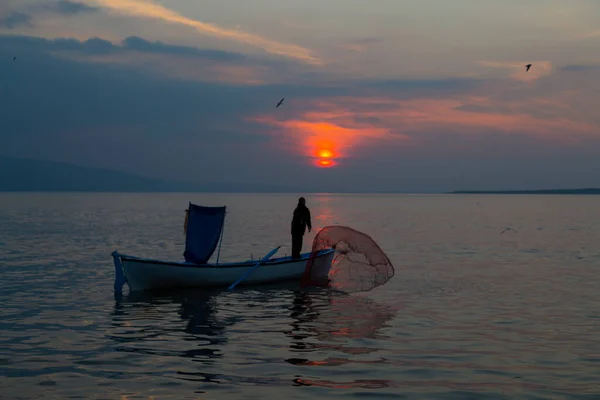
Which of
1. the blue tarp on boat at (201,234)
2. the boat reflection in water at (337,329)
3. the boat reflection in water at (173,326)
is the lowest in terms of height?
the boat reflection in water at (173,326)

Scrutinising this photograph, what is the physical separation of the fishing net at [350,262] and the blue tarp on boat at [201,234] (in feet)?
12.9

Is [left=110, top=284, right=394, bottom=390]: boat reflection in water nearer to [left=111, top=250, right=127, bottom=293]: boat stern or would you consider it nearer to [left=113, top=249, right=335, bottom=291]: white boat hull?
[left=111, top=250, right=127, bottom=293]: boat stern

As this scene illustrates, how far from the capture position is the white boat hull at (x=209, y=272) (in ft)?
80.3

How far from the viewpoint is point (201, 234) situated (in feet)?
84.9

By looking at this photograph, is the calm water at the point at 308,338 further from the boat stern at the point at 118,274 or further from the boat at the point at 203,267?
the boat at the point at 203,267

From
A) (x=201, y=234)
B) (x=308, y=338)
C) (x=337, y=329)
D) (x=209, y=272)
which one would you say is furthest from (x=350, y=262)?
(x=308, y=338)

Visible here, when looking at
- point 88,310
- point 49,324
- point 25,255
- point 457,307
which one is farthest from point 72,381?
point 25,255

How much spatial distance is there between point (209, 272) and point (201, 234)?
1.53m

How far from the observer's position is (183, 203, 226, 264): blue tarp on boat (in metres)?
25.8

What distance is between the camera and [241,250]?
45031 mm

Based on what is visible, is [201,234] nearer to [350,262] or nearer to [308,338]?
[350,262]

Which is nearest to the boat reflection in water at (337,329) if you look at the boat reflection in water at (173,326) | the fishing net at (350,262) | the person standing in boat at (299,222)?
the fishing net at (350,262)

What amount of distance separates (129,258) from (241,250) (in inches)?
827

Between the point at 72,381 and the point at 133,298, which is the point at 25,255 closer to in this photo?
the point at 133,298
